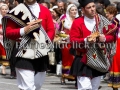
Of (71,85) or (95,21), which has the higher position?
(95,21)

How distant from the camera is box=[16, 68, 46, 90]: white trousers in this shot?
31.2 ft

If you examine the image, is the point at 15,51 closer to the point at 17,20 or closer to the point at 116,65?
the point at 17,20

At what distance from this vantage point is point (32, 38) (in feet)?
31.6

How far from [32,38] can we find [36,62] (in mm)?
371

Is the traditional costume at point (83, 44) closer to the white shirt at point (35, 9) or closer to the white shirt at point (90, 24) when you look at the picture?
the white shirt at point (90, 24)

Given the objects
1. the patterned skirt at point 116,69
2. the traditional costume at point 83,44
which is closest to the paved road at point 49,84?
the patterned skirt at point 116,69

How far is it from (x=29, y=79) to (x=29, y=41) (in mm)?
557

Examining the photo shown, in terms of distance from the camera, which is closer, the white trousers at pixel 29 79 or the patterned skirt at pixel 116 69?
the white trousers at pixel 29 79

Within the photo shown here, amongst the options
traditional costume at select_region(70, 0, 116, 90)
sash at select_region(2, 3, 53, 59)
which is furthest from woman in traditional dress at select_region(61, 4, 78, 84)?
sash at select_region(2, 3, 53, 59)

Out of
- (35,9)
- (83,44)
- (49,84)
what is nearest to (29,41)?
(35,9)

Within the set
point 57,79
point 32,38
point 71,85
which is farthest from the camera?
point 57,79

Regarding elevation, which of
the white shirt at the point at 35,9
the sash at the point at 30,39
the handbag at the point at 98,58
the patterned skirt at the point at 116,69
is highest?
the white shirt at the point at 35,9

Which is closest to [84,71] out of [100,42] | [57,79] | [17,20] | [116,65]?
[100,42]

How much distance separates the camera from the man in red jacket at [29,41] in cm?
955
